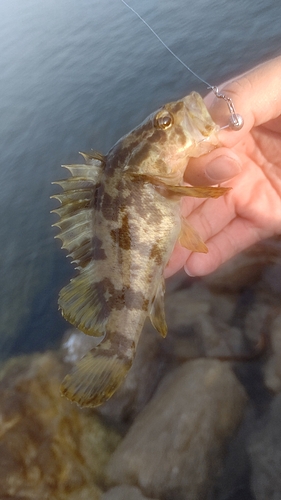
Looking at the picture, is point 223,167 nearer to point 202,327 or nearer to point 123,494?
point 202,327

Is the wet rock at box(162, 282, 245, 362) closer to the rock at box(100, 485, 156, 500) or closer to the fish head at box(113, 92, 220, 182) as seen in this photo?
the rock at box(100, 485, 156, 500)

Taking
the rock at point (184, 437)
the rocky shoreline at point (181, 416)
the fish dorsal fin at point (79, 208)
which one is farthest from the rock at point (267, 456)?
the fish dorsal fin at point (79, 208)

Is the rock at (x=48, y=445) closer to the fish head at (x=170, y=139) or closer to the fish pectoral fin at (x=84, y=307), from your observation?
the fish pectoral fin at (x=84, y=307)

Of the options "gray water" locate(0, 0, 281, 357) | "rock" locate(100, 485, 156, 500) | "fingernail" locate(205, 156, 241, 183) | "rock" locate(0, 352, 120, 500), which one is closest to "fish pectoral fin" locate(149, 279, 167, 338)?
"fingernail" locate(205, 156, 241, 183)

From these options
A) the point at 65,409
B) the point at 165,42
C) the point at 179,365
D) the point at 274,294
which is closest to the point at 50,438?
the point at 65,409

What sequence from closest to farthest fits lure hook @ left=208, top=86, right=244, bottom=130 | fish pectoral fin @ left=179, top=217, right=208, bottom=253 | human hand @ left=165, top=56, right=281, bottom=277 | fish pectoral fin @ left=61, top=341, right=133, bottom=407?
fish pectoral fin @ left=61, top=341, right=133, bottom=407, lure hook @ left=208, top=86, right=244, bottom=130, fish pectoral fin @ left=179, top=217, right=208, bottom=253, human hand @ left=165, top=56, right=281, bottom=277

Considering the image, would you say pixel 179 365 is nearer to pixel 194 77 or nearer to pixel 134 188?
pixel 134 188
